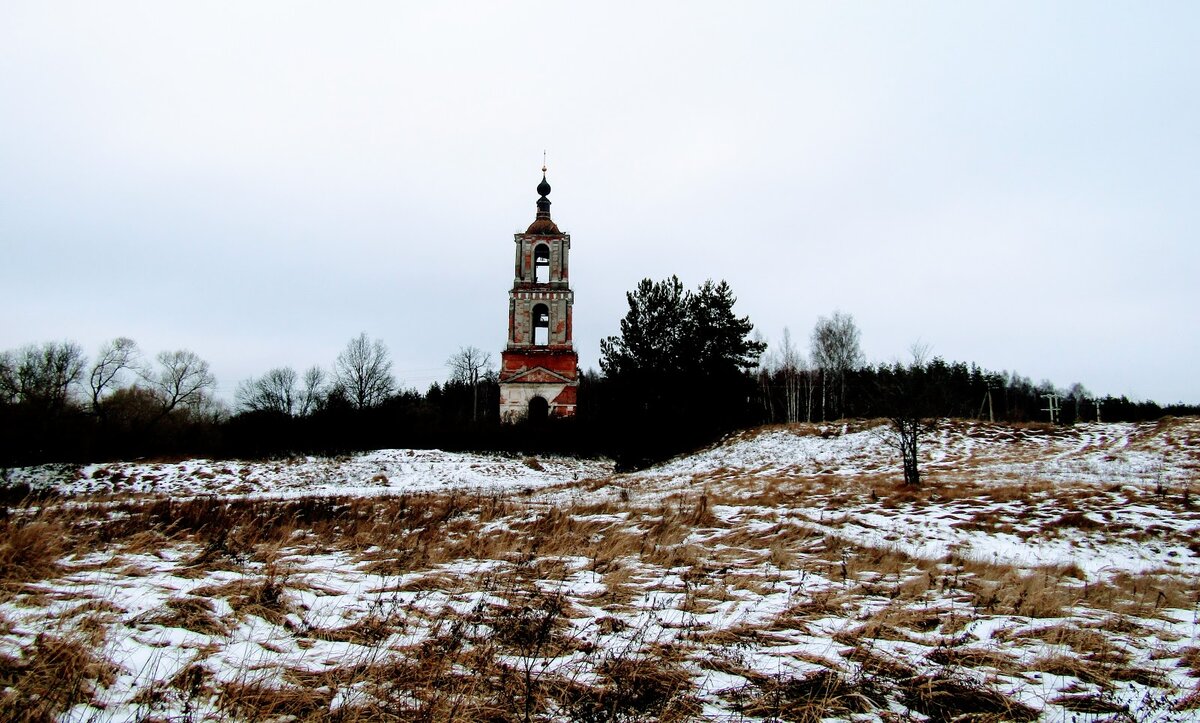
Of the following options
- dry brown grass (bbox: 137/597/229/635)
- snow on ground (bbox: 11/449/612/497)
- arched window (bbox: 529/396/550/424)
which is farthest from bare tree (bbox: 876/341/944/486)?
arched window (bbox: 529/396/550/424)

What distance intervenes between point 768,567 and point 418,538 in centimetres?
388

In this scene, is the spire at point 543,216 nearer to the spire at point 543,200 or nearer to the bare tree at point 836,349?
the spire at point 543,200

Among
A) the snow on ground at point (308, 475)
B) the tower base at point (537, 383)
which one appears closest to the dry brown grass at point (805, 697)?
the snow on ground at point (308, 475)

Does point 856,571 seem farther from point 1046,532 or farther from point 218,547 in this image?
point 218,547

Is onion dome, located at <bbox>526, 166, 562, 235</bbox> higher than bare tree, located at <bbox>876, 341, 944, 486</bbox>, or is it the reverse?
onion dome, located at <bbox>526, 166, 562, 235</bbox>

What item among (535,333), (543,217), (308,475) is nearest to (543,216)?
(543,217)

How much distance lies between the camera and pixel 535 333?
118ft

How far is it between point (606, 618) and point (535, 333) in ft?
107

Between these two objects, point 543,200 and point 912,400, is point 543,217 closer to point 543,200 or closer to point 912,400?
point 543,200

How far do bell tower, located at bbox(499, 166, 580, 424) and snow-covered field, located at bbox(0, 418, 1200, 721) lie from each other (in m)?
24.8

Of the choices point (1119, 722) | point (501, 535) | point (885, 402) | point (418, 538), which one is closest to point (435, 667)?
point (1119, 722)

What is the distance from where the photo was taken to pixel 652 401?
86.2 ft

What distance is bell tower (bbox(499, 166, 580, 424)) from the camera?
3419cm

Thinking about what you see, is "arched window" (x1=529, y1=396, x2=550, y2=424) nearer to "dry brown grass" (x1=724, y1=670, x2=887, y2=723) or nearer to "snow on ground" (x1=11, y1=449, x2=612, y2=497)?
"snow on ground" (x1=11, y1=449, x2=612, y2=497)
